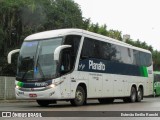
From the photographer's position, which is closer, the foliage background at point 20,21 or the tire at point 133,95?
the tire at point 133,95

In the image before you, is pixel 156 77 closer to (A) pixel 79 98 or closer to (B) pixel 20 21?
(B) pixel 20 21

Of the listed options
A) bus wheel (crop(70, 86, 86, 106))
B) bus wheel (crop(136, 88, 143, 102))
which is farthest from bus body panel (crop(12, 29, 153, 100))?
bus wheel (crop(136, 88, 143, 102))

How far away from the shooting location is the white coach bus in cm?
1816

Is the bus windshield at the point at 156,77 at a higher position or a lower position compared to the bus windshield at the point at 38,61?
lower

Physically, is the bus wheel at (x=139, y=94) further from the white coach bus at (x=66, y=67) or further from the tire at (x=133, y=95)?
the white coach bus at (x=66, y=67)

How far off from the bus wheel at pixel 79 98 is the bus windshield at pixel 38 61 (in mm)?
1990

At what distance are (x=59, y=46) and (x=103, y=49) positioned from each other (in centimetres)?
500

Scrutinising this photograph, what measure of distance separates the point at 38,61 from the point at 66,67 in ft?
4.28

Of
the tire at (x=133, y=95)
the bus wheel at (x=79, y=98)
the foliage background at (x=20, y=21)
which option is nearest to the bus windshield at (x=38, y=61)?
the bus wheel at (x=79, y=98)

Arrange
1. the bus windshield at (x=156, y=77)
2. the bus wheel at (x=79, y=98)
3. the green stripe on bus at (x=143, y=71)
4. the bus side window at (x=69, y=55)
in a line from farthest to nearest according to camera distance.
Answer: the bus windshield at (x=156, y=77) < the green stripe on bus at (x=143, y=71) < the bus wheel at (x=79, y=98) < the bus side window at (x=69, y=55)

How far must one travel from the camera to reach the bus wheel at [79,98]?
63.6 ft

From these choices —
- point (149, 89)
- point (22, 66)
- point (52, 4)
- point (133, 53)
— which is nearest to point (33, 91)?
point (22, 66)

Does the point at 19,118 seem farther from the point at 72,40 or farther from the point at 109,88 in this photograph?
the point at 109,88

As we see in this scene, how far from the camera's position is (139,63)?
2777 cm
